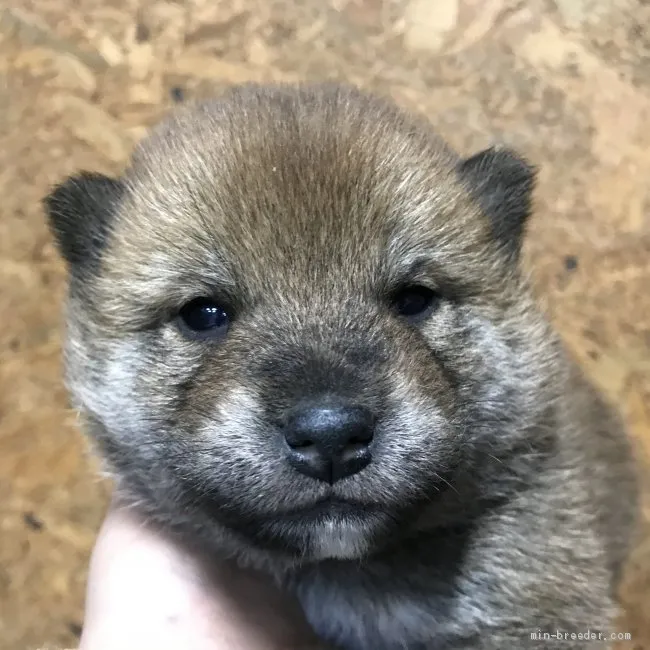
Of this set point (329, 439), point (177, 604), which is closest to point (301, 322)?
point (329, 439)

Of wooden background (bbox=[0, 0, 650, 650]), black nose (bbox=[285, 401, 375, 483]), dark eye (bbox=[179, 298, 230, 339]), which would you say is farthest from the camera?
wooden background (bbox=[0, 0, 650, 650])

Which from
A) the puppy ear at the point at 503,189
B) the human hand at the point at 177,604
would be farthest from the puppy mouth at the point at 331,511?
the puppy ear at the point at 503,189

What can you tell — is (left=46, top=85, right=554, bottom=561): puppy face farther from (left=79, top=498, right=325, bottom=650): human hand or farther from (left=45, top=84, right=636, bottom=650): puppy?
(left=79, top=498, right=325, bottom=650): human hand

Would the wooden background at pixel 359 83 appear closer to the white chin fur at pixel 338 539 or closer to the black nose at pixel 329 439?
the white chin fur at pixel 338 539

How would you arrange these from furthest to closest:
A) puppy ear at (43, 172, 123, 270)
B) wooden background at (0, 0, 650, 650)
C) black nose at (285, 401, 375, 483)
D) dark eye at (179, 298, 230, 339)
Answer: wooden background at (0, 0, 650, 650)
puppy ear at (43, 172, 123, 270)
dark eye at (179, 298, 230, 339)
black nose at (285, 401, 375, 483)

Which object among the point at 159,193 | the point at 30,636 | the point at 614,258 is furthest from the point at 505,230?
the point at 30,636

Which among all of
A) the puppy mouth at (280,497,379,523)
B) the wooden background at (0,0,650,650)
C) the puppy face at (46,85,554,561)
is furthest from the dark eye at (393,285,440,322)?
the wooden background at (0,0,650,650)

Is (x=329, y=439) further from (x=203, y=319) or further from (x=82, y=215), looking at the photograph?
(x=82, y=215)
